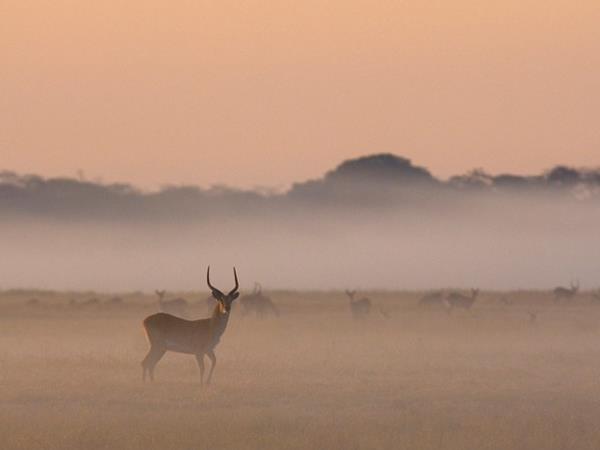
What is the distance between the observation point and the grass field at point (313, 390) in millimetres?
19344

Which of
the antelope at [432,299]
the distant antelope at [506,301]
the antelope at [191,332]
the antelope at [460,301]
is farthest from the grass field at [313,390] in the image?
the distant antelope at [506,301]

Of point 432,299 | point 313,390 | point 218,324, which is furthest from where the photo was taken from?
point 432,299

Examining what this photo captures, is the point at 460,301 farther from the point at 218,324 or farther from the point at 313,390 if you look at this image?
the point at 313,390

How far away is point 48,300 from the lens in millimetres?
71938

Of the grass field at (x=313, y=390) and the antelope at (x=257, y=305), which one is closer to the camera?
the grass field at (x=313, y=390)

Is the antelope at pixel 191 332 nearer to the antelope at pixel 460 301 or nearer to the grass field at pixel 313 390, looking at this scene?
the grass field at pixel 313 390

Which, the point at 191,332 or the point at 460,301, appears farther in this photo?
the point at 460,301

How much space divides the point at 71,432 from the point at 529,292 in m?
58.8

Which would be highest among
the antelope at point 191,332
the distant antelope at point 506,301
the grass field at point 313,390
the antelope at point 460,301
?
the distant antelope at point 506,301

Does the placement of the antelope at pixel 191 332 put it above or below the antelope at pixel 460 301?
below

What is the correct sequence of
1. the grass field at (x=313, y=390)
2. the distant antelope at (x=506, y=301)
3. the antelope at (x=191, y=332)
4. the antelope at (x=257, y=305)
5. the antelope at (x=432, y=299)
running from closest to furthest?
the grass field at (x=313, y=390)
the antelope at (x=191, y=332)
the antelope at (x=257, y=305)
the antelope at (x=432, y=299)
the distant antelope at (x=506, y=301)

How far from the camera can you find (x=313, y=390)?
25516 mm

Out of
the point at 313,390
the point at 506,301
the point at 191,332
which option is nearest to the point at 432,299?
the point at 506,301

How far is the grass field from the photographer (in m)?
19.3
